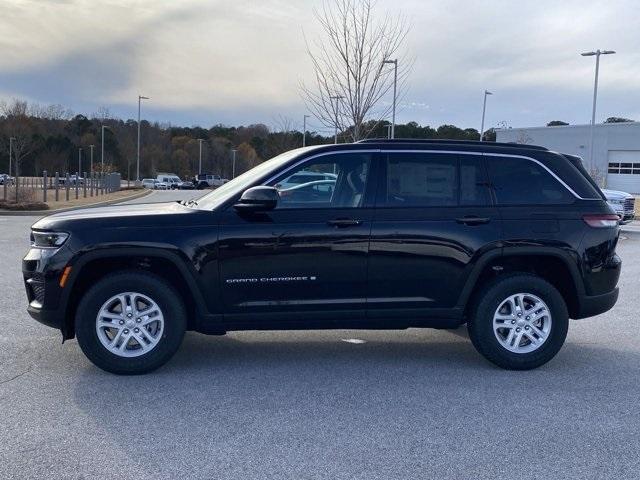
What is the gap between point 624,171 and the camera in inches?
2458

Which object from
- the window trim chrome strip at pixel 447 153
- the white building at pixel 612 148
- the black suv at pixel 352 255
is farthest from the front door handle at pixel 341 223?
the white building at pixel 612 148

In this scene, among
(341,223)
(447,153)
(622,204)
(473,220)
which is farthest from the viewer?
(622,204)

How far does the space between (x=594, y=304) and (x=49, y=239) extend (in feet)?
15.1

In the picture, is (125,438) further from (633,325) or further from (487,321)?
(633,325)

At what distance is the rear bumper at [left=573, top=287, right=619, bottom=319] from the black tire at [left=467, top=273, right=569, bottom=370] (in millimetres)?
224

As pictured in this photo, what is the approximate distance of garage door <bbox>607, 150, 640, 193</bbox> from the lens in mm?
61375

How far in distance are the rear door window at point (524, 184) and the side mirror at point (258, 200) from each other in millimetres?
1932

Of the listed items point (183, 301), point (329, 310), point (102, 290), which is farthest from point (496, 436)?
point (102, 290)

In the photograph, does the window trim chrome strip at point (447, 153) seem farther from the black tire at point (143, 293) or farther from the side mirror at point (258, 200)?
the black tire at point (143, 293)

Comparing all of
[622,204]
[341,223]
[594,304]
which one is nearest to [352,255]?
[341,223]

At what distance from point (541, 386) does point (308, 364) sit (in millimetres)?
1933

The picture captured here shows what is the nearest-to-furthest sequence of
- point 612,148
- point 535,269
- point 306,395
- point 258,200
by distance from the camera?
1. point 306,395
2. point 258,200
3. point 535,269
4. point 612,148

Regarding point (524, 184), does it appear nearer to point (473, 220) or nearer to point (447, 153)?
point (473, 220)

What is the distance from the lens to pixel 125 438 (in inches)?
169
